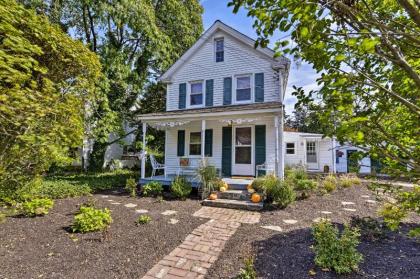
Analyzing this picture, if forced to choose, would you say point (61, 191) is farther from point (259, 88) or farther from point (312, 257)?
point (259, 88)

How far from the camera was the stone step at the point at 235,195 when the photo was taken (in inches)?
303

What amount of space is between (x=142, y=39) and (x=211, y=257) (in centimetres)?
1353

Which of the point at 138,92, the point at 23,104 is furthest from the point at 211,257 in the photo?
the point at 138,92

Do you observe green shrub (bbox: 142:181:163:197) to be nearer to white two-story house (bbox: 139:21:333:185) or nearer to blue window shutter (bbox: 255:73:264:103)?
white two-story house (bbox: 139:21:333:185)

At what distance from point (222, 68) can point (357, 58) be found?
32.1ft

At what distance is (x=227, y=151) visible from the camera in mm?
10672

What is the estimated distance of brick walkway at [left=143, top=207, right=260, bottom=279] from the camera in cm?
344

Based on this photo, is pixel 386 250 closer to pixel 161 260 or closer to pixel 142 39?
pixel 161 260

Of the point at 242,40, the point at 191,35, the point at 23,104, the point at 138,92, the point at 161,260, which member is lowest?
the point at 161,260

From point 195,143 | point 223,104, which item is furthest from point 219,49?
point 195,143

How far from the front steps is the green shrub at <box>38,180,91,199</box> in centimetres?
495

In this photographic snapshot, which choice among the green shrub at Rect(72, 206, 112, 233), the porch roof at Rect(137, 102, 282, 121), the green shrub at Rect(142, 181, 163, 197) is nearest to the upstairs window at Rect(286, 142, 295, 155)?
the porch roof at Rect(137, 102, 282, 121)

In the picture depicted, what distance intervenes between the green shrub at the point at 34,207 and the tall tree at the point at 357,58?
6.64 metres

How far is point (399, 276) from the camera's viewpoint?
3.06m
